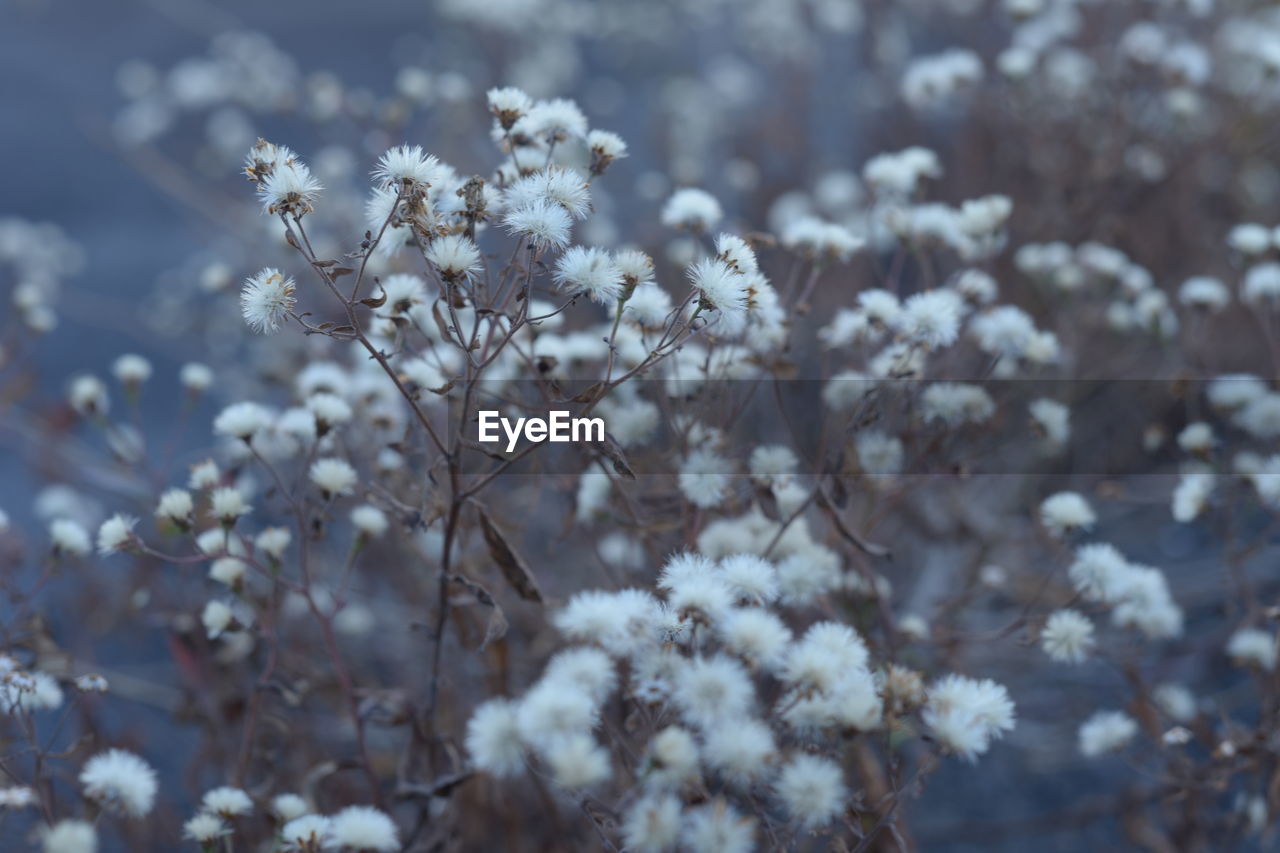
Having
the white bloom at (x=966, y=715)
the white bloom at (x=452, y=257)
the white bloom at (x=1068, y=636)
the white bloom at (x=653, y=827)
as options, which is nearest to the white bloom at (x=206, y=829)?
the white bloom at (x=653, y=827)

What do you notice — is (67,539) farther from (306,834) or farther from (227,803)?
(306,834)

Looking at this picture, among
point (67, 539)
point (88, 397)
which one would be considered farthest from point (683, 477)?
point (88, 397)

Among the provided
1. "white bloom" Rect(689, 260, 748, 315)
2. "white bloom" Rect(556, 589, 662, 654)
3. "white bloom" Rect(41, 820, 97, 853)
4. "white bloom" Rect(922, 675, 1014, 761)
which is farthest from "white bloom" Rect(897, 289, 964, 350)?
"white bloom" Rect(41, 820, 97, 853)

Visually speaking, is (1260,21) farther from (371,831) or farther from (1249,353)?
(371,831)

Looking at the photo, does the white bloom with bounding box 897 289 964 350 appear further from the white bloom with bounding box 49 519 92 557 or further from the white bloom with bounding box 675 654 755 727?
the white bloom with bounding box 49 519 92 557

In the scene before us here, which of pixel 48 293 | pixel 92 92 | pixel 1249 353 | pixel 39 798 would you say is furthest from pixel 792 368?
pixel 92 92

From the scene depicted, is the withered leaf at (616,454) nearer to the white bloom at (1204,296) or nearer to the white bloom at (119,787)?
the white bloom at (119,787)
